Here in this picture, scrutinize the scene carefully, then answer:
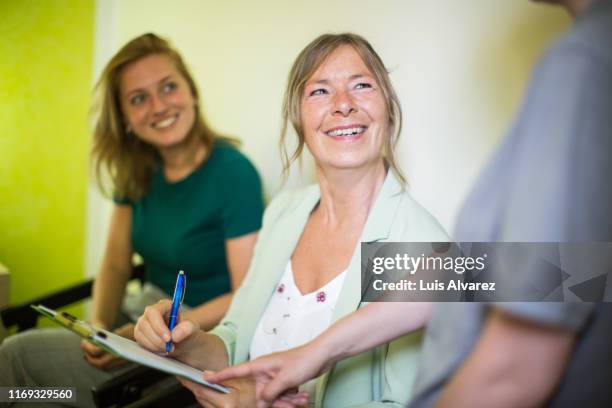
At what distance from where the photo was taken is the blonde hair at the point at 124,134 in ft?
3.90

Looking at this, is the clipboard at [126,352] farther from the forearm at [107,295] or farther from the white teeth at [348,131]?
the forearm at [107,295]

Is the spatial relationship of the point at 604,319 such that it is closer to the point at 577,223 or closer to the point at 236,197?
the point at 577,223

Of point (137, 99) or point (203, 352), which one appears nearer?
point (203, 352)

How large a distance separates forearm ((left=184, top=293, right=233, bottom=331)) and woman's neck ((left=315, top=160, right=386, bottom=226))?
1.35 feet

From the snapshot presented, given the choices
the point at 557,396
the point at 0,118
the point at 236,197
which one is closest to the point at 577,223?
the point at 557,396

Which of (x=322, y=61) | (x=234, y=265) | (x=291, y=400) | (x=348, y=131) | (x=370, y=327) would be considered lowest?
(x=291, y=400)

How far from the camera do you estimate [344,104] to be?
91 centimetres

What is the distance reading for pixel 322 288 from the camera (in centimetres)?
102

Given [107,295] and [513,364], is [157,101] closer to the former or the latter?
[107,295]

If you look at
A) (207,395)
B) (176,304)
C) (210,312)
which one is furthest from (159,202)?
(207,395)

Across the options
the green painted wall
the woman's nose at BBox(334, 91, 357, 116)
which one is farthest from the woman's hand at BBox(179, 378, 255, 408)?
the green painted wall

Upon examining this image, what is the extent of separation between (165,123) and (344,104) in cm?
59

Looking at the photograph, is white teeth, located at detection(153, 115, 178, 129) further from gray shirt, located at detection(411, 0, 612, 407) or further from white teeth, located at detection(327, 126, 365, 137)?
gray shirt, located at detection(411, 0, 612, 407)

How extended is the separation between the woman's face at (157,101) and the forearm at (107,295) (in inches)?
15.1
